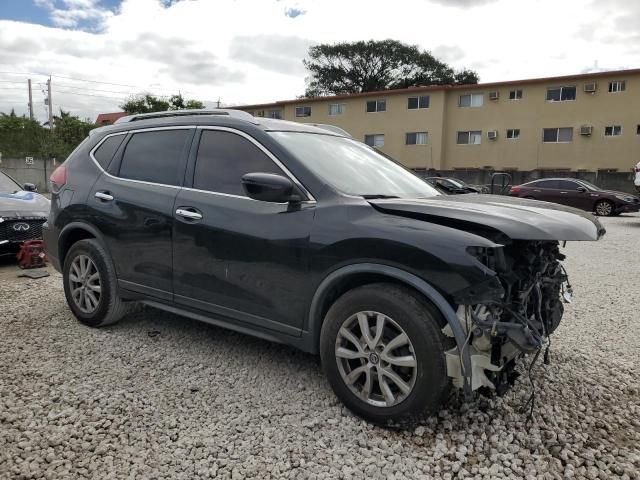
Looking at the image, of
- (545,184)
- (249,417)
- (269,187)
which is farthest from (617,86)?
(249,417)

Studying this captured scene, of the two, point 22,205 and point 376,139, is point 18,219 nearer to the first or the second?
point 22,205

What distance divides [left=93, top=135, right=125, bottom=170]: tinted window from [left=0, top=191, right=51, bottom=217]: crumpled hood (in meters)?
3.17

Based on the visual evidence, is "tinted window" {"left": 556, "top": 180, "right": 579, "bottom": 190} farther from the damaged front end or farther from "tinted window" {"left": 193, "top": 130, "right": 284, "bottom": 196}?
"tinted window" {"left": 193, "top": 130, "right": 284, "bottom": 196}

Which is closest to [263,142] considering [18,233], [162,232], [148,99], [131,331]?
[162,232]

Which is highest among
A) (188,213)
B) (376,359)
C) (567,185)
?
(567,185)

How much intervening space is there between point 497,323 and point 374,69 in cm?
4665

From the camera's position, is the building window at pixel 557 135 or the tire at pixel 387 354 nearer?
the tire at pixel 387 354

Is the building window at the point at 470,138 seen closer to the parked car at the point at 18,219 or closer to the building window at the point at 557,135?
the building window at the point at 557,135

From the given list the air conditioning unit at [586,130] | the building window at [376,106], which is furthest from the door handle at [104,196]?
the building window at [376,106]

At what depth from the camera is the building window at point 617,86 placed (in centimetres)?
2616

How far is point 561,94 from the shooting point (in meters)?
27.8

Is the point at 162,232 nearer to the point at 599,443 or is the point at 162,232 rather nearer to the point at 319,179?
the point at 319,179

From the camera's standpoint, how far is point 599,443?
102 inches

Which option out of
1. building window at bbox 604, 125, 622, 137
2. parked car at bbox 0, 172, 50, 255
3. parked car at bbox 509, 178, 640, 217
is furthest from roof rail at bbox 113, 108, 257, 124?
building window at bbox 604, 125, 622, 137
